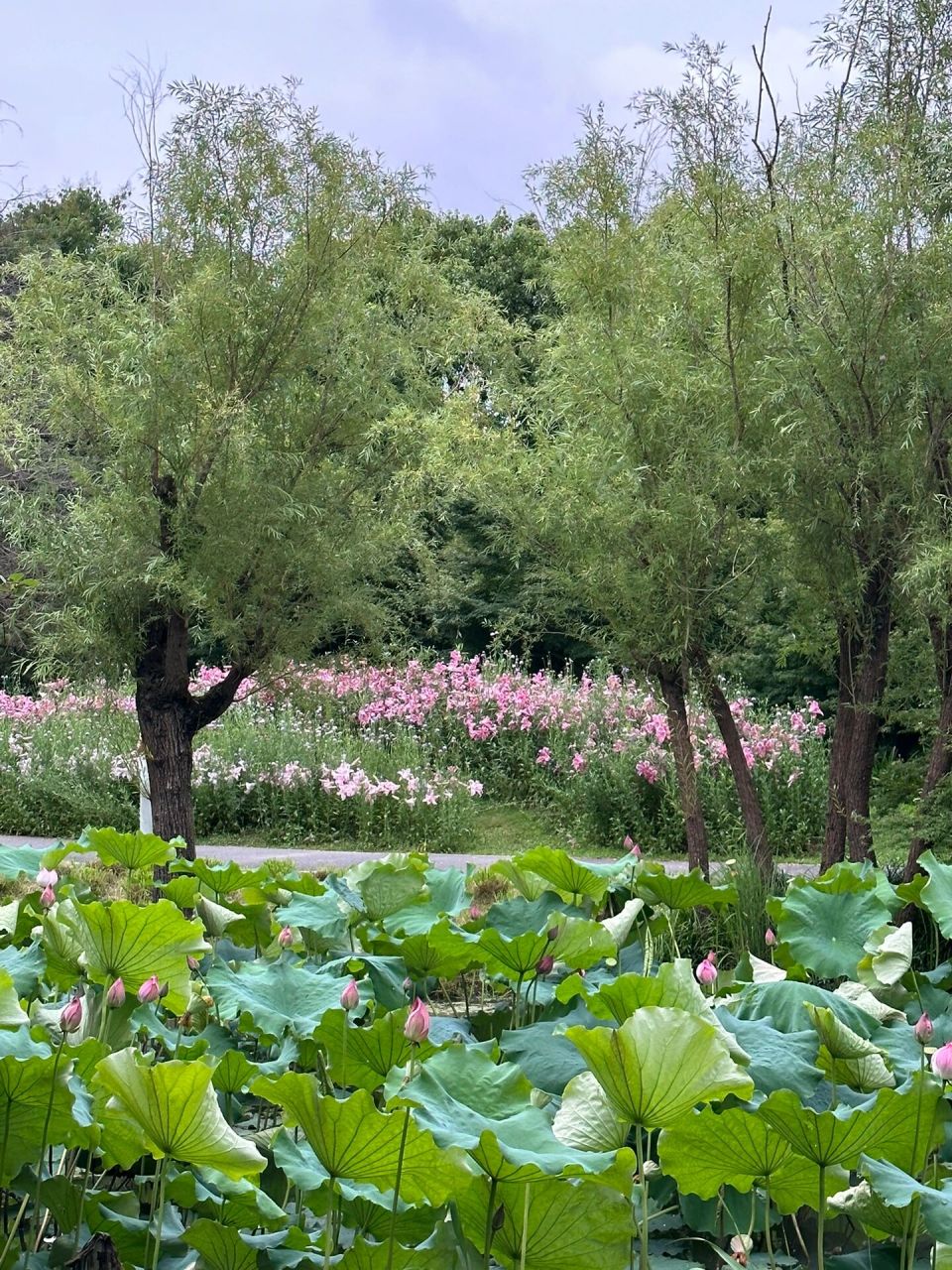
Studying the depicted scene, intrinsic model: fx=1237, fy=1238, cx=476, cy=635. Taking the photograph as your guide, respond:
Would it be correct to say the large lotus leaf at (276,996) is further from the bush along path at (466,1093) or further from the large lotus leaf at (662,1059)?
the large lotus leaf at (662,1059)

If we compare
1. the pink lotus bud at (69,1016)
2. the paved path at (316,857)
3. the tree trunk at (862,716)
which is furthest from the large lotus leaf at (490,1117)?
the paved path at (316,857)

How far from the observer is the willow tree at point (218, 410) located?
5.88 m

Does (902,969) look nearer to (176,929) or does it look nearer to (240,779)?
(176,929)

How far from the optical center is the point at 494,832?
34.2 ft

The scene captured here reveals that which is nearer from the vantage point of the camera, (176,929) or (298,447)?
(176,929)

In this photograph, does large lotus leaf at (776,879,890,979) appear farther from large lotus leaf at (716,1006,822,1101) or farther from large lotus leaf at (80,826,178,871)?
large lotus leaf at (80,826,178,871)

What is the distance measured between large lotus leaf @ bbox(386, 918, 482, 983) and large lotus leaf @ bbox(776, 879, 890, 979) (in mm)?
664

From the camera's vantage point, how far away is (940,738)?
17.1 ft

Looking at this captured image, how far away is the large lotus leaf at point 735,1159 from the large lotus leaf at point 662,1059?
2.2 inches

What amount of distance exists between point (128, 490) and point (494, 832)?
5.36m

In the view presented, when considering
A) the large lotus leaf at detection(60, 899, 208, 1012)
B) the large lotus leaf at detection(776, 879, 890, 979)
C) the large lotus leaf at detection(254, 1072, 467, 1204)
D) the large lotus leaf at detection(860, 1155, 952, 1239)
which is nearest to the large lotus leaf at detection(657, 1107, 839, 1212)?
the large lotus leaf at detection(860, 1155, 952, 1239)

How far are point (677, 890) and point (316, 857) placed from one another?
6.36m

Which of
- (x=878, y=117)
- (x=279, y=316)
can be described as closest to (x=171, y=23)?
(x=279, y=316)

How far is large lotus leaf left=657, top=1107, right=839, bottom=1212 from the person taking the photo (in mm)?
1311
